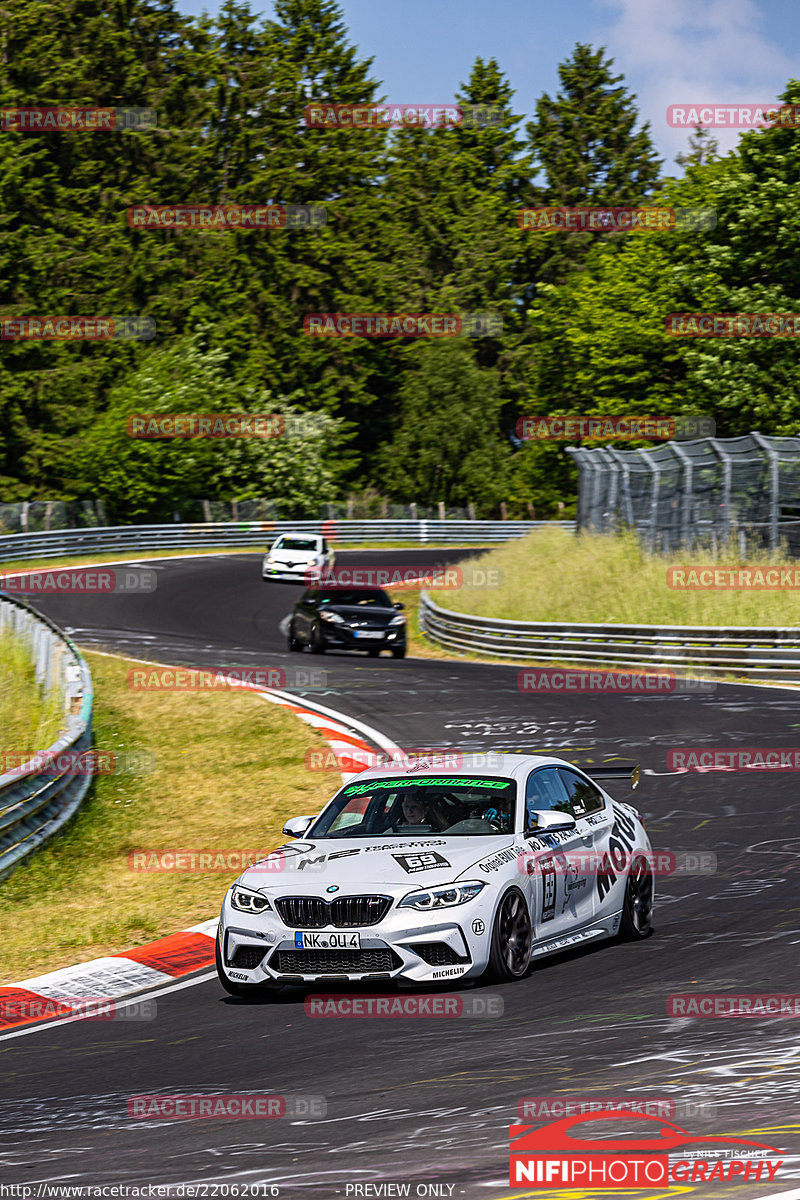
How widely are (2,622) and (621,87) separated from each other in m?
82.4

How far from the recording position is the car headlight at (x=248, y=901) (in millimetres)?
8562

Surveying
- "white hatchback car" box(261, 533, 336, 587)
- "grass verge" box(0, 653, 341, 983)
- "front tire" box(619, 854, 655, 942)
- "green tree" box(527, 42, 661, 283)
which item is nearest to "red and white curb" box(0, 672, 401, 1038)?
"grass verge" box(0, 653, 341, 983)

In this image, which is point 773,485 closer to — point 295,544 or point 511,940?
point 295,544

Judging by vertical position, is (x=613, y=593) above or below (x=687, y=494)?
below

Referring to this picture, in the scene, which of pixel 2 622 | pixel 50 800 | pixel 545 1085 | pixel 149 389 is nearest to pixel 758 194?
pixel 149 389

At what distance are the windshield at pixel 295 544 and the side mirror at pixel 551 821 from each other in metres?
37.3

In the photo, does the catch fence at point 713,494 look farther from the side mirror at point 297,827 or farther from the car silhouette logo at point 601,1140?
the car silhouette logo at point 601,1140

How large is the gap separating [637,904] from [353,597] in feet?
68.3

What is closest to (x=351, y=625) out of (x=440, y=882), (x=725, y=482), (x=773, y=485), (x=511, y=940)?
(x=725, y=482)

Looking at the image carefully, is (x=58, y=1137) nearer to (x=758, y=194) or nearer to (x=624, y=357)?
(x=758, y=194)

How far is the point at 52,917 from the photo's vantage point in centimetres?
1161

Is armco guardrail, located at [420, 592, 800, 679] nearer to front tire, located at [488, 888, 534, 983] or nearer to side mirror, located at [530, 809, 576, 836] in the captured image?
side mirror, located at [530, 809, 576, 836]

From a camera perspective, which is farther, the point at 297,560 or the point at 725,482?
the point at 297,560

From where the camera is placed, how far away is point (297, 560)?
149ft
